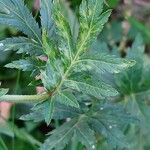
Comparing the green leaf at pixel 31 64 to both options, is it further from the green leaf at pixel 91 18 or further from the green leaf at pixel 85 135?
the green leaf at pixel 85 135

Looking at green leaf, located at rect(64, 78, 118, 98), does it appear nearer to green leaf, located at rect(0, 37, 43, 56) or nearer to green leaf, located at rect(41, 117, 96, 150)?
green leaf, located at rect(0, 37, 43, 56)

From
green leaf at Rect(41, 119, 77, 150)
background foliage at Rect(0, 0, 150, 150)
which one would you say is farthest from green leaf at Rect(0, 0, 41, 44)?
green leaf at Rect(41, 119, 77, 150)

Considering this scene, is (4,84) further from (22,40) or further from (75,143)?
(22,40)

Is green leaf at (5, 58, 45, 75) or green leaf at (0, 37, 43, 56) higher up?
green leaf at (0, 37, 43, 56)

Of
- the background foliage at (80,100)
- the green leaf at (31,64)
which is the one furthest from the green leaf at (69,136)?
the green leaf at (31,64)

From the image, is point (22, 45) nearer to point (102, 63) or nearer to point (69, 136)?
point (102, 63)

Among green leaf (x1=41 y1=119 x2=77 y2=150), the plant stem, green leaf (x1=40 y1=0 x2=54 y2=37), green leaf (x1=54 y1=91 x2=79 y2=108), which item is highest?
green leaf (x1=40 y1=0 x2=54 y2=37)

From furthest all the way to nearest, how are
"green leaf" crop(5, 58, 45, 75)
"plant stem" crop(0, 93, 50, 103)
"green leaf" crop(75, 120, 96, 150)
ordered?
1. "green leaf" crop(75, 120, 96, 150)
2. "green leaf" crop(5, 58, 45, 75)
3. "plant stem" crop(0, 93, 50, 103)
